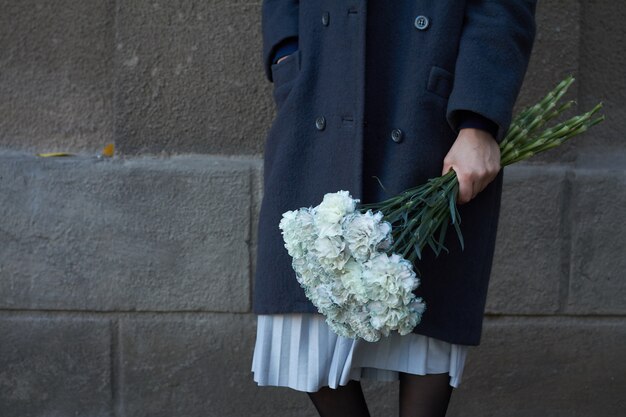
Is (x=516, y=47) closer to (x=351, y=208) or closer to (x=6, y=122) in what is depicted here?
(x=351, y=208)

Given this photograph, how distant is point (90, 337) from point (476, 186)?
1822 mm

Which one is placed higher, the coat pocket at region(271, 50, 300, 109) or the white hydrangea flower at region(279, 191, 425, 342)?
the coat pocket at region(271, 50, 300, 109)

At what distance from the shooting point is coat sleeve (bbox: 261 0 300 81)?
206cm

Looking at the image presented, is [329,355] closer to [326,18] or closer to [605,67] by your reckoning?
[326,18]

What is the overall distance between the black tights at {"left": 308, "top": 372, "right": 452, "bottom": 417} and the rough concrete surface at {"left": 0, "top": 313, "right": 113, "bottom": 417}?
1.32 meters

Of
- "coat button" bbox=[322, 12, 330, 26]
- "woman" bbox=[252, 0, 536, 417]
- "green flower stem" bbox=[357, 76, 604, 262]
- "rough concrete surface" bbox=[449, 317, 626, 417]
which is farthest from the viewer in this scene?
"rough concrete surface" bbox=[449, 317, 626, 417]

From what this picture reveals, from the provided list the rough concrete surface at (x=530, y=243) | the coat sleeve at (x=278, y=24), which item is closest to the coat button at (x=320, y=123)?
the coat sleeve at (x=278, y=24)

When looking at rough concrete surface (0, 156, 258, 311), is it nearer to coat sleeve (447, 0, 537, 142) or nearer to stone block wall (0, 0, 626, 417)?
stone block wall (0, 0, 626, 417)

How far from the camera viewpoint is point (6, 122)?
10.2 feet

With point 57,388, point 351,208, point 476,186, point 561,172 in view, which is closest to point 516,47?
point 476,186

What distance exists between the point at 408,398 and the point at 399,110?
2.22 ft

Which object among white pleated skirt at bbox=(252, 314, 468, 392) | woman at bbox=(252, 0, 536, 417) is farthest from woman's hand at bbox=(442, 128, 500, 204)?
white pleated skirt at bbox=(252, 314, 468, 392)

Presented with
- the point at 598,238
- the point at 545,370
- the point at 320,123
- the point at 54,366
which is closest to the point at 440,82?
the point at 320,123

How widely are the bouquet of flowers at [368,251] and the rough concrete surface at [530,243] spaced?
1303mm
